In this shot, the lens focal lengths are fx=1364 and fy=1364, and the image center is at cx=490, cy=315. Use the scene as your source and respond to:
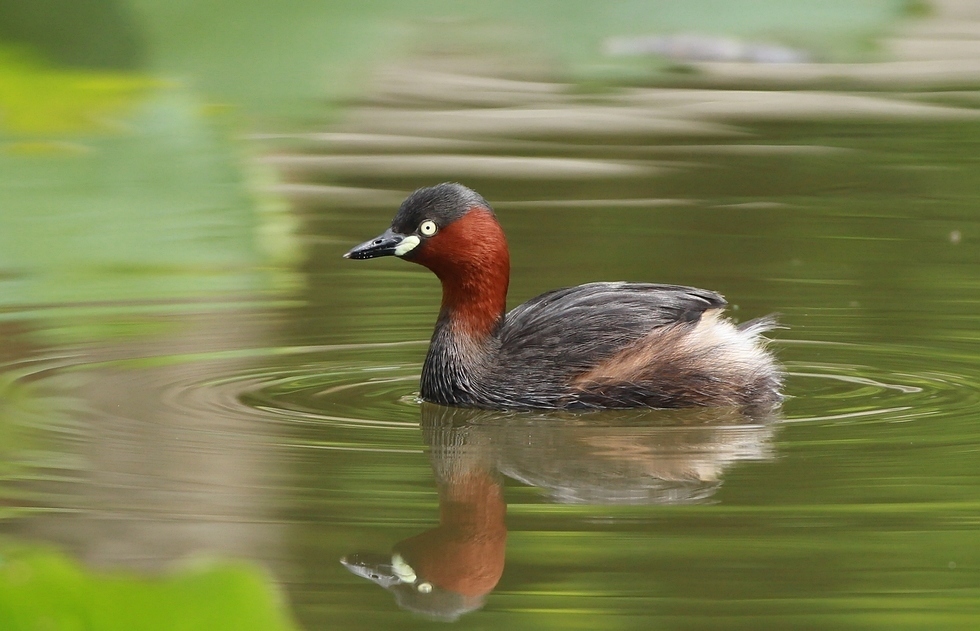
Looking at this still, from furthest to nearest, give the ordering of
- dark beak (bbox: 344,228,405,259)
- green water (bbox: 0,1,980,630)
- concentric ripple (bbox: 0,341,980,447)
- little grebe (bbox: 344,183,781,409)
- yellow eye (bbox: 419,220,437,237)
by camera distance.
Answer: yellow eye (bbox: 419,220,437,237) → dark beak (bbox: 344,228,405,259) → little grebe (bbox: 344,183,781,409) → concentric ripple (bbox: 0,341,980,447) → green water (bbox: 0,1,980,630)

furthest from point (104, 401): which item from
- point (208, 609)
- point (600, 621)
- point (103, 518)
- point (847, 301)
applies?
point (208, 609)

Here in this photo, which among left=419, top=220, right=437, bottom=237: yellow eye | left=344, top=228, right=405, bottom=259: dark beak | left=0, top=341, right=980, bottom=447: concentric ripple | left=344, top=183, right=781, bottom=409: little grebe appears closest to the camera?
left=0, top=341, right=980, bottom=447: concentric ripple

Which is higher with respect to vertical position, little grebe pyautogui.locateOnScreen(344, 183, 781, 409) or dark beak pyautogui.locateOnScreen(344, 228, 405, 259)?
dark beak pyautogui.locateOnScreen(344, 228, 405, 259)

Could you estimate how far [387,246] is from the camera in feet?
16.4

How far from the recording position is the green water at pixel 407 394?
2.98 ft

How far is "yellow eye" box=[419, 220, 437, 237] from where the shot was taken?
16.6ft

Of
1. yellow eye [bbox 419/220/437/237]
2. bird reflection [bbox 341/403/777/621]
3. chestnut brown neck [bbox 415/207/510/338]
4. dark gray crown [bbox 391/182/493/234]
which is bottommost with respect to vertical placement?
bird reflection [bbox 341/403/777/621]

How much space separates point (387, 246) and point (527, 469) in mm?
1465

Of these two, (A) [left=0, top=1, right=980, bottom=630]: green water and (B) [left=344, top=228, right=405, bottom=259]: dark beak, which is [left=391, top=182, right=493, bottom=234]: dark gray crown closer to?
(B) [left=344, top=228, right=405, bottom=259]: dark beak

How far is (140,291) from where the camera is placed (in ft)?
20.1

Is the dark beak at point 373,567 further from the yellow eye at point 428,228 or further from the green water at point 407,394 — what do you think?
the yellow eye at point 428,228

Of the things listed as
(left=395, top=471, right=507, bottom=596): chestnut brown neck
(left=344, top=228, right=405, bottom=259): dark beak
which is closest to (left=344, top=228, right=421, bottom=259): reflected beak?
(left=344, top=228, right=405, bottom=259): dark beak

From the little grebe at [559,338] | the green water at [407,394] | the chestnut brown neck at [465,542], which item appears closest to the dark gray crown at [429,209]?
the little grebe at [559,338]

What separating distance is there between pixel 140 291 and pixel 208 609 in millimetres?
5856
